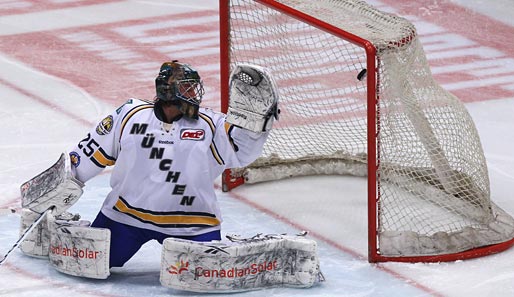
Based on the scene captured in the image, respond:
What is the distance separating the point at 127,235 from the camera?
647cm

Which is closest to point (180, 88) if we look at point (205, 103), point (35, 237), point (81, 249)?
point (81, 249)

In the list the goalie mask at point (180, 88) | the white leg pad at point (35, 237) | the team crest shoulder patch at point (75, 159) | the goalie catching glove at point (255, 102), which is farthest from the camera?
the white leg pad at point (35, 237)

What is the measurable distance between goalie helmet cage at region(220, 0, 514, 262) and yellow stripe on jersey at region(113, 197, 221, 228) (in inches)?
27.2

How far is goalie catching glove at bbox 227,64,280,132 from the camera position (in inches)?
244

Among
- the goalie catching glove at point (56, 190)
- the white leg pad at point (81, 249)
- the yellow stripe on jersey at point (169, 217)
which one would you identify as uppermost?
the goalie catching glove at point (56, 190)

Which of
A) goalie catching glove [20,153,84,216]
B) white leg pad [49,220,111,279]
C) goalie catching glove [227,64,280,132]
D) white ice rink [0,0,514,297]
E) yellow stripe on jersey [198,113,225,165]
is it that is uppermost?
goalie catching glove [227,64,280,132]

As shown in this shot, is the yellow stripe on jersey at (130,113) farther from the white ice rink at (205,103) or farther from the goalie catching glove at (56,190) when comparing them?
the white ice rink at (205,103)

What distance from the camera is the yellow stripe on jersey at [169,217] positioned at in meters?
6.41

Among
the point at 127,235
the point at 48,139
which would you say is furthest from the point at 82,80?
the point at 127,235

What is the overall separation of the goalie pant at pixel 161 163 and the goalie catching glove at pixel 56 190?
6 centimetres

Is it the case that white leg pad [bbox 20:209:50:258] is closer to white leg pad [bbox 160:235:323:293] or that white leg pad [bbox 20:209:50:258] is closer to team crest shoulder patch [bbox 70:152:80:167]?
team crest shoulder patch [bbox 70:152:80:167]

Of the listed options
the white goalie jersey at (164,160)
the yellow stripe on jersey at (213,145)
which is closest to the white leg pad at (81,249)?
the white goalie jersey at (164,160)

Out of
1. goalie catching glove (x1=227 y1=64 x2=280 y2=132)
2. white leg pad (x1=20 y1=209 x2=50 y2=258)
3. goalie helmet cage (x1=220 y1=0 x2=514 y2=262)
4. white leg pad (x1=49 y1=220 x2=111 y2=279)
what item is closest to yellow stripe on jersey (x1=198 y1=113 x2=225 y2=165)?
goalie catching glove (x1=227 y1=64 x2=280 y2=132)

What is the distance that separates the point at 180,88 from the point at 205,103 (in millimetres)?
2488
